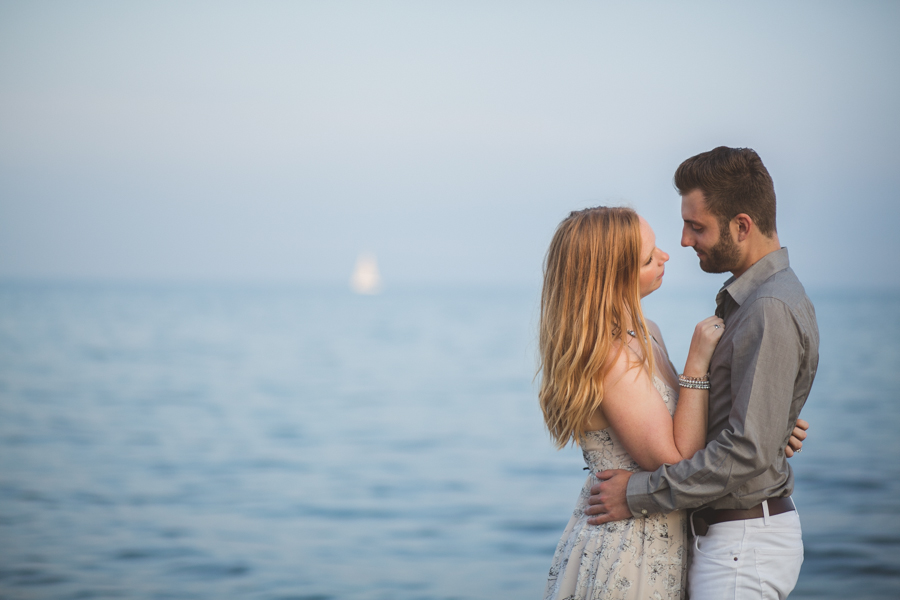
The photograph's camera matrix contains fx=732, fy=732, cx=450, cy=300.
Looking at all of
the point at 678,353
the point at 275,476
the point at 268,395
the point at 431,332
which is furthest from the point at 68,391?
the point at 431,332

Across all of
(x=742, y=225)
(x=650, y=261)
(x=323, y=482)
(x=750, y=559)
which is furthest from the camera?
(x=323, y=482)

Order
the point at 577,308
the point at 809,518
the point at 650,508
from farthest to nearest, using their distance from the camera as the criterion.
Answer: the point at 809,518
the point at 577,308
the point at 650,508

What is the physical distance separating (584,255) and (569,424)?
51 centimetres

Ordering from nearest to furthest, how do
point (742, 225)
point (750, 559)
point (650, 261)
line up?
1. point (750, 559)
2. point (742, 225)
3. point (650, 261)

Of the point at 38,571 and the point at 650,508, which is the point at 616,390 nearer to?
the point at 650,508

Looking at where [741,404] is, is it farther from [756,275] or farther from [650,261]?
[650,261]

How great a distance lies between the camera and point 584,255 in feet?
7.09

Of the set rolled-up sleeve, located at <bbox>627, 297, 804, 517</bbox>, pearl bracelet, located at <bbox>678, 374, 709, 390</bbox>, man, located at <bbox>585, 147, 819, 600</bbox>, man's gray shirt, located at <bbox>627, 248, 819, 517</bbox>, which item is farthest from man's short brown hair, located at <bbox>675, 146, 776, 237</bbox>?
pearl bracelet, located at <bbox>678, 374, 709, 390</bbox>

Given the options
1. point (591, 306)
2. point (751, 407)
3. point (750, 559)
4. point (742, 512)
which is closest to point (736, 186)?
point (591, 306)

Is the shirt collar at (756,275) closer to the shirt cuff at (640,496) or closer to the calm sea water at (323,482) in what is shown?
the shirt cuff at (640,496)

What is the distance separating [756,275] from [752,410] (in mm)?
425

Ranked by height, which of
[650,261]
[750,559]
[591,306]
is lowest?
[750,559]

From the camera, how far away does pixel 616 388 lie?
82.8 inches

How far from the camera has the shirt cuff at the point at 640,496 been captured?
2.04 m
